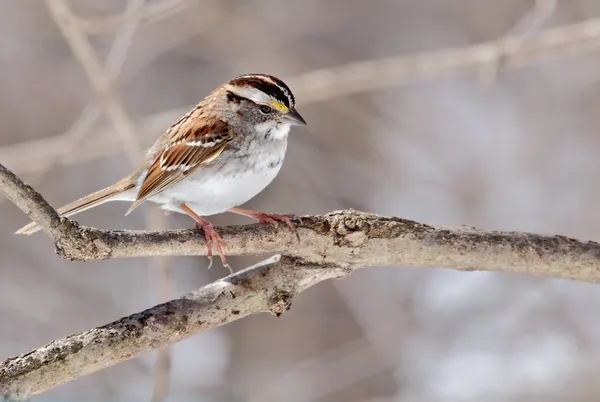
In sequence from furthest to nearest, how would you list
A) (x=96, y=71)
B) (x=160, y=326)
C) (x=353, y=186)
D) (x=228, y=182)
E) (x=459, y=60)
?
1. (x=353, y=186)
2. (x=459, y=60)
3. (x=96, y=71)
4. (x=228, y=182)
5. (x=160, y=326)

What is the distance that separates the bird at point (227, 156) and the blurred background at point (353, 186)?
84.3 inches

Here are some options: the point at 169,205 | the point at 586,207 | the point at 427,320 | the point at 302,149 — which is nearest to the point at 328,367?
the point at 427,320

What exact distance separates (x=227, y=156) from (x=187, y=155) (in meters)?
0.17

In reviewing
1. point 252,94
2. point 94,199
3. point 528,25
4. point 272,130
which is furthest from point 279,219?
point 528,25

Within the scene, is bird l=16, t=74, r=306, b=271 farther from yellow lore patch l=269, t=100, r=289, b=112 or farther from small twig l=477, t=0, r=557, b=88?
small twig l=477, t=0, r=557, b=88

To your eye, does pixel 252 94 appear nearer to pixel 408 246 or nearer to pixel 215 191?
pixel 215 191

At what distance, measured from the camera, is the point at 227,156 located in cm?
270

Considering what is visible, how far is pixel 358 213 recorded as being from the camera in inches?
90.4

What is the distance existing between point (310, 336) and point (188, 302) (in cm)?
353

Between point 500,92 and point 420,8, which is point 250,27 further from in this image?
point 500,92

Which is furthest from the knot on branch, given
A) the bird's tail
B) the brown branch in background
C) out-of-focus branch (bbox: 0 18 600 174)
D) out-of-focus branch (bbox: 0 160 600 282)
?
out-of-focus branch (bbox: 0 18 600 174)

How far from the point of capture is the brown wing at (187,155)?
2723mm

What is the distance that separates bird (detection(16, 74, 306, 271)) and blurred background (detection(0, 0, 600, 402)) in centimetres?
214

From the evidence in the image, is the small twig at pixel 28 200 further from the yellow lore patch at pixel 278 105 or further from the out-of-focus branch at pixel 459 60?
the out-of-focus branch at pixel 459 60
